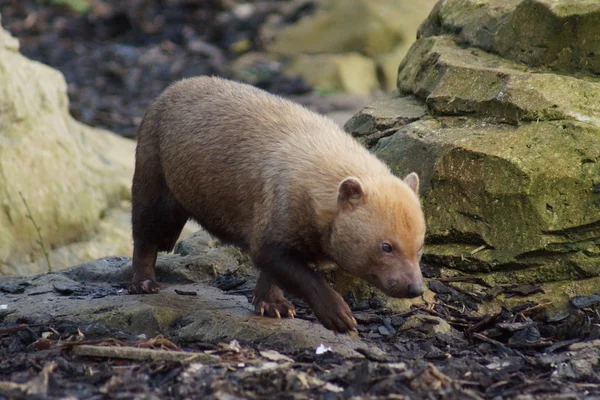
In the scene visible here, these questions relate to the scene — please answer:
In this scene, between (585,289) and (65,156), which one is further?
(65,156)

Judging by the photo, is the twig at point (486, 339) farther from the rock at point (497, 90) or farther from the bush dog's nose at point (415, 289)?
the rock at point (497, 90)

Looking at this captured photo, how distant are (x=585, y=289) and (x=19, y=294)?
4.41 meters

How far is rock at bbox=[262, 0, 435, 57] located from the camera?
1911 centimetres

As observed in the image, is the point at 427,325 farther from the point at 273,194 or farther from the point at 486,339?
the point at 273,194

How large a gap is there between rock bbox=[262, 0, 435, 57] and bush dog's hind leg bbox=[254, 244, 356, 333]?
12.9 metres

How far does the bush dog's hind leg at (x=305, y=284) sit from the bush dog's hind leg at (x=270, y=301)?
1.08 ft

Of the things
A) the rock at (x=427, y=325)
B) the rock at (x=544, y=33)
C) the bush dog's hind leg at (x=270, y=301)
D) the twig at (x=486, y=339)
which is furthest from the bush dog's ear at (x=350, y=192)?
the rock at (x=544, y=33)

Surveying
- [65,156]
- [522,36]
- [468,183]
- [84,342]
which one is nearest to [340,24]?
[65,156]

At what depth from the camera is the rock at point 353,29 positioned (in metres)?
19.1

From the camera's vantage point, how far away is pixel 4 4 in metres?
20.4

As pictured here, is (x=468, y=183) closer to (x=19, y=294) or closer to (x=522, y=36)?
(x=522, y=36)

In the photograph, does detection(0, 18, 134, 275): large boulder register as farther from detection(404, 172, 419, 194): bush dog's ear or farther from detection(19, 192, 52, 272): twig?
detection(404, 172, 419, 194): bush dog's ear

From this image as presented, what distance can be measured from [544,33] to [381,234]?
9.47ft

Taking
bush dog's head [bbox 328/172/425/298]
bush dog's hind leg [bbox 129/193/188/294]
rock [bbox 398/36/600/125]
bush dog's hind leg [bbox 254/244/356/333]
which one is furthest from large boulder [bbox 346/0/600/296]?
bush dog's hind leg [bbox 129/193/188/294]
